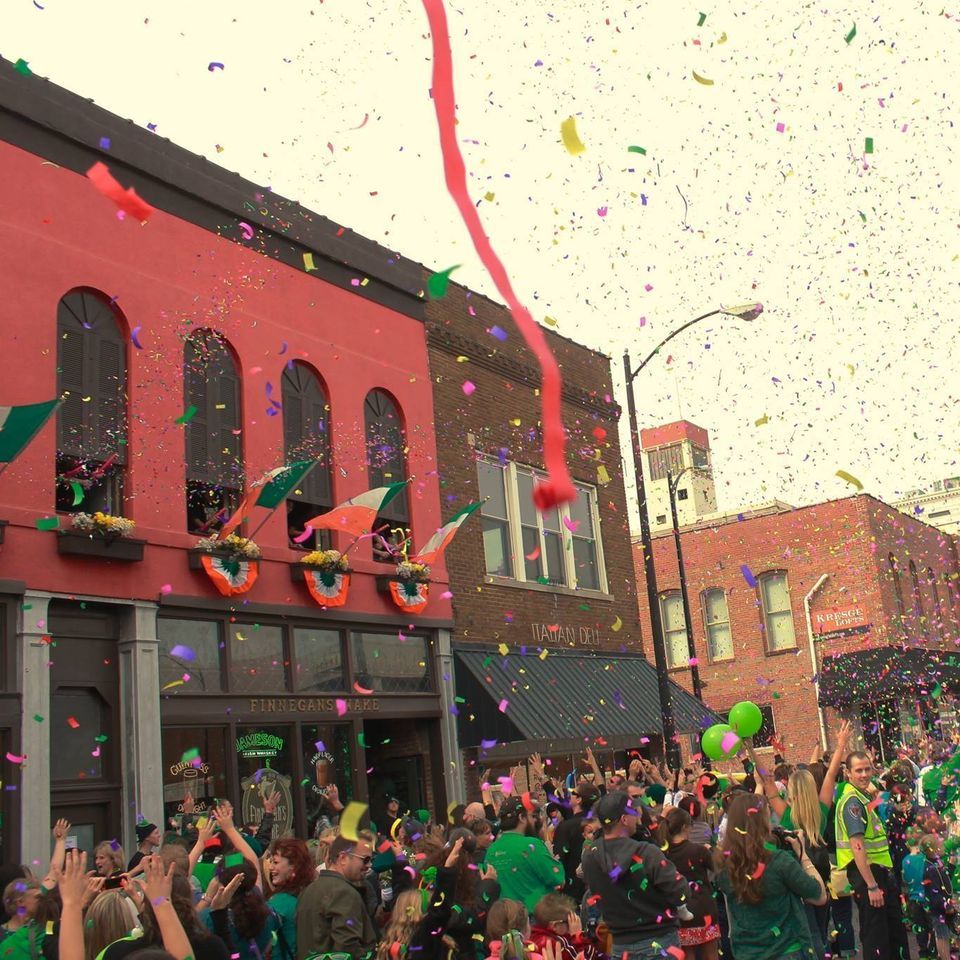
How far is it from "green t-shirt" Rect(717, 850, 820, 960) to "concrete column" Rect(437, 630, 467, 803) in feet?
31.2

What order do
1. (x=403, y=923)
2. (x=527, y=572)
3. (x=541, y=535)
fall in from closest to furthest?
(x=403, y=923), (x=527, y=572), (x=541, y=535)

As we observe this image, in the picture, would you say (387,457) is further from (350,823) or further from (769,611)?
(769,611)

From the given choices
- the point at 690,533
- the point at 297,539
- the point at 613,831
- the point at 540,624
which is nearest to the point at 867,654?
the point at 690,533

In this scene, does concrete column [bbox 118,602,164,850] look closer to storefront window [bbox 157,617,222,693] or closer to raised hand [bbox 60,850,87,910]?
storefront window [bbox 157,617,222,693]

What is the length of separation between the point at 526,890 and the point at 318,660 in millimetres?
7265

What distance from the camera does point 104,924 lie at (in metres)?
5.36

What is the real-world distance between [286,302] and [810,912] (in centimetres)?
1023

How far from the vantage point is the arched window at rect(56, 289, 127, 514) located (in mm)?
12461

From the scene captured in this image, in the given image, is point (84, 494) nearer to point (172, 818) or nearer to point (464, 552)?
point (172, 818)


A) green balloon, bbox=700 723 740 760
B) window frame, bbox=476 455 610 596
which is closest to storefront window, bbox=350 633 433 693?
window frame, bbox=476 455 610 596

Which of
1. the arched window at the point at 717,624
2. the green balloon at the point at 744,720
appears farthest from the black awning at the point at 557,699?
the arched window at the point at 717,624

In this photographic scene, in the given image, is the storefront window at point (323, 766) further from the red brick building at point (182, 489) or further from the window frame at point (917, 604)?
the window frame at point (917, 604)

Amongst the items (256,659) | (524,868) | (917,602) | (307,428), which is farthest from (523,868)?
(917,602)

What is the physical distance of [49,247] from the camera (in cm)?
1259
